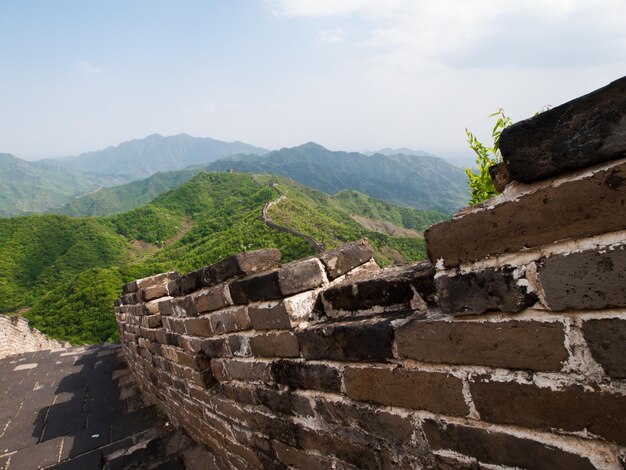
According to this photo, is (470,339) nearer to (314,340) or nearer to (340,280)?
(314,340)

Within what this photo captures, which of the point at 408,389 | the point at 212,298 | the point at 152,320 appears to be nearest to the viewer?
the point at 408,389

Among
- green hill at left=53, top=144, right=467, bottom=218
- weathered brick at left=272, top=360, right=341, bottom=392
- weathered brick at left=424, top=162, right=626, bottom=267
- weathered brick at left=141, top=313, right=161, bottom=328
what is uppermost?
green hill at left=53, top=144, right=467, bottom=218

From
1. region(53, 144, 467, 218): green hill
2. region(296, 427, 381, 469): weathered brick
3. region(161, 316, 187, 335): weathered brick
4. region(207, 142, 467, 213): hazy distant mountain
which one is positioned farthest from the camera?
A: region(207, 142, 467, 213): hazy distant mountain

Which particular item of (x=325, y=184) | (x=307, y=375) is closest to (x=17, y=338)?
(x=307, y=375)

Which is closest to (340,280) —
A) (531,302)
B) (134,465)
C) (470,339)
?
(470,339)

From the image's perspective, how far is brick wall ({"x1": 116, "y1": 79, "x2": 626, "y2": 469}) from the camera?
91cm

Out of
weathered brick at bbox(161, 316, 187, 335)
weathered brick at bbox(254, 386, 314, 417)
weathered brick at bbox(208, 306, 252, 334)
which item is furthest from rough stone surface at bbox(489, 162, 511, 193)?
weathered brick at bbox(161, 316, 187, 335)

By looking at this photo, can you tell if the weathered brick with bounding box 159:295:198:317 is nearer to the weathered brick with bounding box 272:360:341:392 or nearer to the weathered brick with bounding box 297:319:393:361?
the weathered brick with bounding box 272:360:341:392

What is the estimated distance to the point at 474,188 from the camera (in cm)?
420

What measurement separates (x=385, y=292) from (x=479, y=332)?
480 mm

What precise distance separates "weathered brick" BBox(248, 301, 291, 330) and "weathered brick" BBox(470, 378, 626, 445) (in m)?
0.90

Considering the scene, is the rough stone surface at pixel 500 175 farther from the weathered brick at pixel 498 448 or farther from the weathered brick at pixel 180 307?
the weathered brick at pixel 180 307

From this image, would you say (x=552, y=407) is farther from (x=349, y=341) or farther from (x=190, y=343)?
(x=190, y=343)

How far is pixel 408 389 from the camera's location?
4.36 ft
